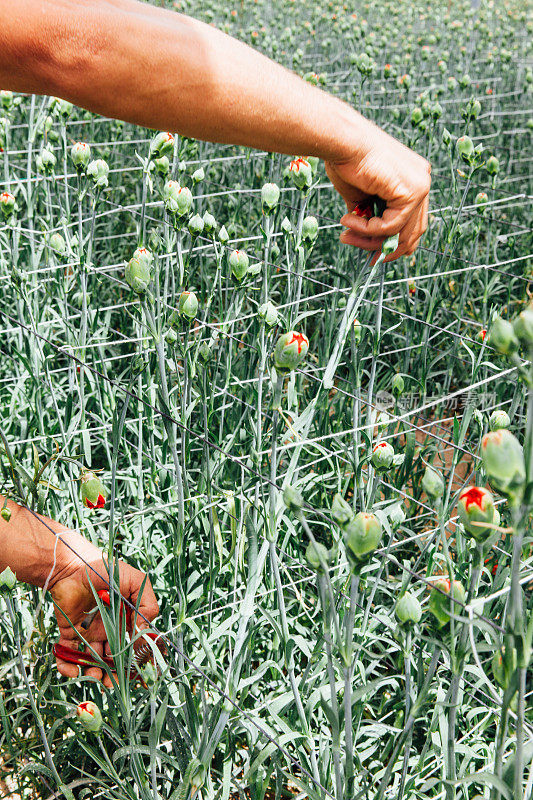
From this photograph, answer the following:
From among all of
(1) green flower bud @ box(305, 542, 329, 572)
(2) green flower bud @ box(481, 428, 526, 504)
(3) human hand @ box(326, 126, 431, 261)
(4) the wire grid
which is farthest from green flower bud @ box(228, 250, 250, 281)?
(2) green flower bud @ box(481, 428, 526, 504)

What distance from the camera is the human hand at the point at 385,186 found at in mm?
977

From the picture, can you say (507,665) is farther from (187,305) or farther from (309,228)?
(309,228)

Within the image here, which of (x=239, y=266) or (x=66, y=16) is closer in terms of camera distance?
(x=66, y=16)

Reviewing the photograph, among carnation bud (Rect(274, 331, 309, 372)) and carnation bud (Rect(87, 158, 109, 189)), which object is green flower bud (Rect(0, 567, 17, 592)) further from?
carnation bud (Rect(87, 158, 109, 189))

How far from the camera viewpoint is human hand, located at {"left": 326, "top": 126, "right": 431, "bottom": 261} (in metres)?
0.98

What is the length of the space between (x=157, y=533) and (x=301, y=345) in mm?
926

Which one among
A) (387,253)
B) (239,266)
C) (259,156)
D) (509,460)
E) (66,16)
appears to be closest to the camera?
(509,460)

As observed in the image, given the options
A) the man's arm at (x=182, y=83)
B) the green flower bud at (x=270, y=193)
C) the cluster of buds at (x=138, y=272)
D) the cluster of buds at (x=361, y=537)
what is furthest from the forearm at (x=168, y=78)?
the cluster of buds at (x=361, y=537)

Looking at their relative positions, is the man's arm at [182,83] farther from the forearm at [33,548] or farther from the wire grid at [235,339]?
the forearm at [33,548]

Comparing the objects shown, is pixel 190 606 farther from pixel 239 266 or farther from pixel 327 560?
pixel 327 560

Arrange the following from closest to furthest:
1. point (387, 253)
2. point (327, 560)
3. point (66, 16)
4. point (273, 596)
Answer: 1. point (327, 560)
2. point (66, 16)
3. point (387, 253)
4. point (273, 596)

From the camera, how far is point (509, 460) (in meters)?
0.58

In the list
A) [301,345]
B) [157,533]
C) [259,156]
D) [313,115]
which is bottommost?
[157,533]

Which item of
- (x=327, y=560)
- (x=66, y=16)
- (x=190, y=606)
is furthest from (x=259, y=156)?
(x=327, y=560)
